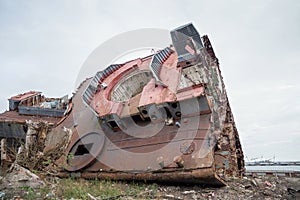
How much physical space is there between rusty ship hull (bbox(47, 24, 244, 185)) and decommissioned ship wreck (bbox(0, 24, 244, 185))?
0.05 feet

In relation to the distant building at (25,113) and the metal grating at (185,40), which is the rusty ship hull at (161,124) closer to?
the metal grating at (185,40)

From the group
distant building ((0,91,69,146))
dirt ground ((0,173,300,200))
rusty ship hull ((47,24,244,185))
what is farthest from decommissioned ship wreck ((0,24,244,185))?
distant building ((0,91,69,146))

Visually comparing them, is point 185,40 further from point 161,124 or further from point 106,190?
point 106,190

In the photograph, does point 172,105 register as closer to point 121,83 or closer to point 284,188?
point 121,83

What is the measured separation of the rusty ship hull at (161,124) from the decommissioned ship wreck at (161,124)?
1 centimetres

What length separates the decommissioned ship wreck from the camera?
477 centimetres

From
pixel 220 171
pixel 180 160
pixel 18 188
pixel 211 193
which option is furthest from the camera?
pixel 220 171

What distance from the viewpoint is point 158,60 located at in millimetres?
6398

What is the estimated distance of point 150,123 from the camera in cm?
558

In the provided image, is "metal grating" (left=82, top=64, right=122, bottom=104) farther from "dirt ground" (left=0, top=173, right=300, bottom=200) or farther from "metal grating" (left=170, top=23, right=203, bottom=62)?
"dirt ground" (left=0, top=173, right=300, bottom=200)

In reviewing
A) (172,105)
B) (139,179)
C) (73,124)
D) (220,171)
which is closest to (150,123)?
(172,105)

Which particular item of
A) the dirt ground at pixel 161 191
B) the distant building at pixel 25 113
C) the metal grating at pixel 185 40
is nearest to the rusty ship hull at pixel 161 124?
the metal grating at pixel 185 40

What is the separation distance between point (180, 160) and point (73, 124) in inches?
135

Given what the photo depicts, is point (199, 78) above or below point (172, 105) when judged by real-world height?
above
